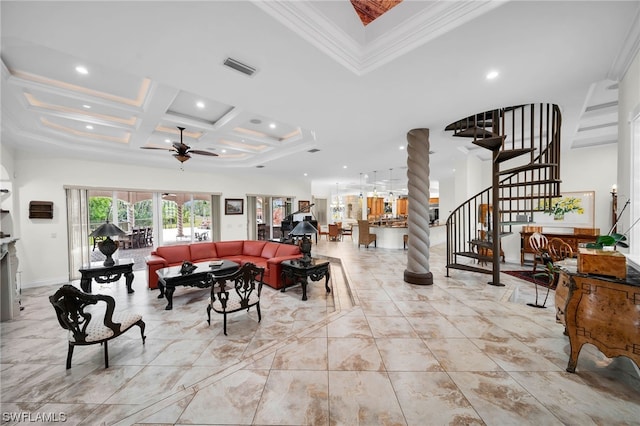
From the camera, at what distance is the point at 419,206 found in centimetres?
431

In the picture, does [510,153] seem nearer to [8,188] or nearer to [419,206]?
[419,206]

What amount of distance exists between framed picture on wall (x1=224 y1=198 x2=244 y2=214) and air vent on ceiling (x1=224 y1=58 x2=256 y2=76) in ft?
21.5

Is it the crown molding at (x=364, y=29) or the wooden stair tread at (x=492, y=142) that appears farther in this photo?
the wooden stair tread at (x=492, y=142)

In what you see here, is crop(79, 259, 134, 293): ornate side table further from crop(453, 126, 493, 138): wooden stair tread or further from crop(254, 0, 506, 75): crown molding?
crop(453, 126, 493, 138): wooden stair tread

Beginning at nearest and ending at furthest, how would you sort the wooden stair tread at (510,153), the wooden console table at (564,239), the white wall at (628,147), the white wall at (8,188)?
the white wall at (628,147)
the wooden stair tread at (510,153)
the white wall at (8,188)
the wooden console table at (564,239)

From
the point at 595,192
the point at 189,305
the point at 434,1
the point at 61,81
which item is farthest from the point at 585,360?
the point at 61,81

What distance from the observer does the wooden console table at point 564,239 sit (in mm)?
5504

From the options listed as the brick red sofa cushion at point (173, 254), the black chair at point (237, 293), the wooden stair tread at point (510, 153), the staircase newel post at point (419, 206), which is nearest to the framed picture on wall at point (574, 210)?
the wooden stair tread at point (510, 153)

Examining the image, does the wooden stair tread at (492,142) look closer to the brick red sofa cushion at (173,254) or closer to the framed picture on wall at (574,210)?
the framed picture on wall at (574,210)

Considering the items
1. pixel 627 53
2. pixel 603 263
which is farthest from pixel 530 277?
pixel 627 53

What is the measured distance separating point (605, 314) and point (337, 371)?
2.06m

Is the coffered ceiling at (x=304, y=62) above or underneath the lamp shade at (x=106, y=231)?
above

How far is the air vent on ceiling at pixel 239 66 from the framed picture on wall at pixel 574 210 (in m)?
6.78

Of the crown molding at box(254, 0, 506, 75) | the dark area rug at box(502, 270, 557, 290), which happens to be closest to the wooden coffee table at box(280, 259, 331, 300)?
the crown molding at box(254, 0, 506, 75)
